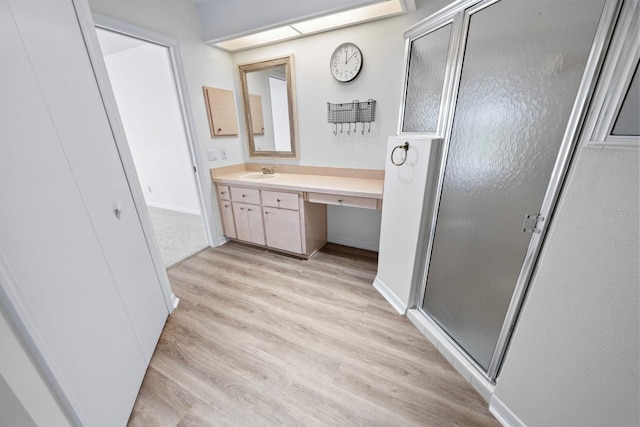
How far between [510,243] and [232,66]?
122 inches

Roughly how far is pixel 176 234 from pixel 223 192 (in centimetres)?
117

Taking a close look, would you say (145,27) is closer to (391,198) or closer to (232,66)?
(232,66)

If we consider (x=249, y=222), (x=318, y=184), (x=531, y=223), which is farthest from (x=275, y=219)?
(x=531, y=223)

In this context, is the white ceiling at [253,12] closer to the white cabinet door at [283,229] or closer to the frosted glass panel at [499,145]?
the frosted glass panel at [499,145]

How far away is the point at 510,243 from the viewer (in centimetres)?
107

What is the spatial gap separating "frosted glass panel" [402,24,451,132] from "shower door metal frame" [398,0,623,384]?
0.14 ft

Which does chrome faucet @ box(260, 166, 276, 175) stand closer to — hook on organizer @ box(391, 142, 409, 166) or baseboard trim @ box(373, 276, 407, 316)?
hook on organizer @ box(391, 142, 409, 166)

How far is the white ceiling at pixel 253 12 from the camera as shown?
184cm

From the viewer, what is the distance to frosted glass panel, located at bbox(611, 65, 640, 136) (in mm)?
670

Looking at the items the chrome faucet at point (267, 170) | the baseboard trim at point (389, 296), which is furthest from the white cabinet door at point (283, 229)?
the baseboard trim at point (389, 296)

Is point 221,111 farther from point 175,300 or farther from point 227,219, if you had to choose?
point 175,300

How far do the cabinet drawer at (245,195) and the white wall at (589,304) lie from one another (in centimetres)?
223

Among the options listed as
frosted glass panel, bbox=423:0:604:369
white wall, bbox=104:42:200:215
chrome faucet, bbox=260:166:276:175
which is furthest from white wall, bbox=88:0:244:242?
frosted glass panel, bbox=423:0:604:369

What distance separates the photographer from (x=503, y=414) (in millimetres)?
1137
